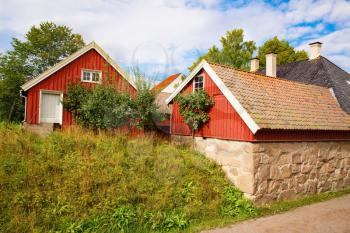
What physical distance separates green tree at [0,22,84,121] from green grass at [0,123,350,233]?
18.1 m

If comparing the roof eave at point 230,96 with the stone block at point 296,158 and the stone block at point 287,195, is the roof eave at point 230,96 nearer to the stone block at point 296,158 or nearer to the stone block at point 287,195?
the stone block at point 296,158

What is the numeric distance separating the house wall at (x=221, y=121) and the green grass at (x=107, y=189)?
1.51m

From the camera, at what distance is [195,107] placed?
11.3 m

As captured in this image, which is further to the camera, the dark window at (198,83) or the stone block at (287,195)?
the dark window at (198,83)

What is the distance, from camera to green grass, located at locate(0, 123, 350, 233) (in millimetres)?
6316

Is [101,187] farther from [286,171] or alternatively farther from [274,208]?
[286,171]

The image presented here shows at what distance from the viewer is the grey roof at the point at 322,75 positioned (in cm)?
1470

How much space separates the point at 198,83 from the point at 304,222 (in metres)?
6.71

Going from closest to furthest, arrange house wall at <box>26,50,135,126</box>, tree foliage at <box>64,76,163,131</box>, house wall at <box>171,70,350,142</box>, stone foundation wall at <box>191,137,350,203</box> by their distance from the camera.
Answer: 1. stone foundation wall at <box>191,137,350,203</box>
2. house wall at <box>171,70,350,142</box>
3. tree foliage at <box>64,76,163,131</box>
4. house wall at <box>26,50,135,126</box>

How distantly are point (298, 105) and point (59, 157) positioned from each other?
31.7ft

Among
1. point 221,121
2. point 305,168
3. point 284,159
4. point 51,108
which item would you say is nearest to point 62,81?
point 51,108

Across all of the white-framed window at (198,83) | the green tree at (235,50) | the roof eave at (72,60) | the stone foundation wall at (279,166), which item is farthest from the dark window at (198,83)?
the green tree at (235,50)

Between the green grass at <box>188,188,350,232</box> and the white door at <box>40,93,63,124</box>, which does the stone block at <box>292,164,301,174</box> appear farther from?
the white door at <box>40,93,63,124</box>

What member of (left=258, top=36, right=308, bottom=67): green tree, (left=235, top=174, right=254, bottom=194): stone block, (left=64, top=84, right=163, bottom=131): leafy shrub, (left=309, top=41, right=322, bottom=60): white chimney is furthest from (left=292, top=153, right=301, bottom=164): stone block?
(left=258, top=36, right=308, bottom=67): green tree
